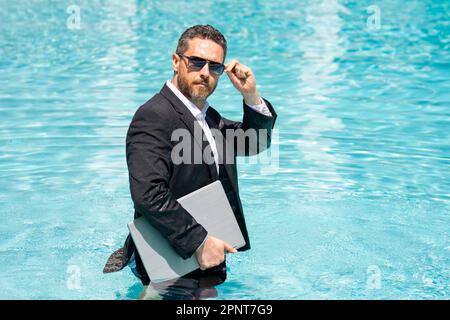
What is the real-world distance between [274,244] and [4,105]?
4.42m

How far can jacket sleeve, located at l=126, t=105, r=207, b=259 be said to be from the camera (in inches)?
136

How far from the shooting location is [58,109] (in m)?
8.73

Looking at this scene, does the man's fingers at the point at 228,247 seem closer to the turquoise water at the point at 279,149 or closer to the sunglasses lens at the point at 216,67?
the sunglasses lens at the point at 216,67

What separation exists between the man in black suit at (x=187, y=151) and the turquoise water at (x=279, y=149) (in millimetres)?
1017

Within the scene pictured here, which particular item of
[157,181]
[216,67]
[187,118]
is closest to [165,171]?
[157,181]

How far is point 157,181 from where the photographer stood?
3.47 m

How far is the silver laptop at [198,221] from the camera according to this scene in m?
3.57

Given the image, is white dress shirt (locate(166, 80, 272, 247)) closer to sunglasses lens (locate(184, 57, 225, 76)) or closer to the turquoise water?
sunglasses lens (locate(184, 57, 225, 76))

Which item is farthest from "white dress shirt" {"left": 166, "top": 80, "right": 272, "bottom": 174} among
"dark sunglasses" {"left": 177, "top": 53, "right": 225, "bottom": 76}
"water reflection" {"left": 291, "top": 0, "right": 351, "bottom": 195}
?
"water reflection" {"left": 291, "top": 0, "right": 351, "bottom": 195}

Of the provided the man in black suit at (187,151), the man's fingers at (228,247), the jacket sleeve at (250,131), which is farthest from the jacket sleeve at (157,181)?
the jacket sleeve at (250,131)

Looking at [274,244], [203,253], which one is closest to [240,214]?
[203,253]

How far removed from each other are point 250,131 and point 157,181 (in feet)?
2.37
